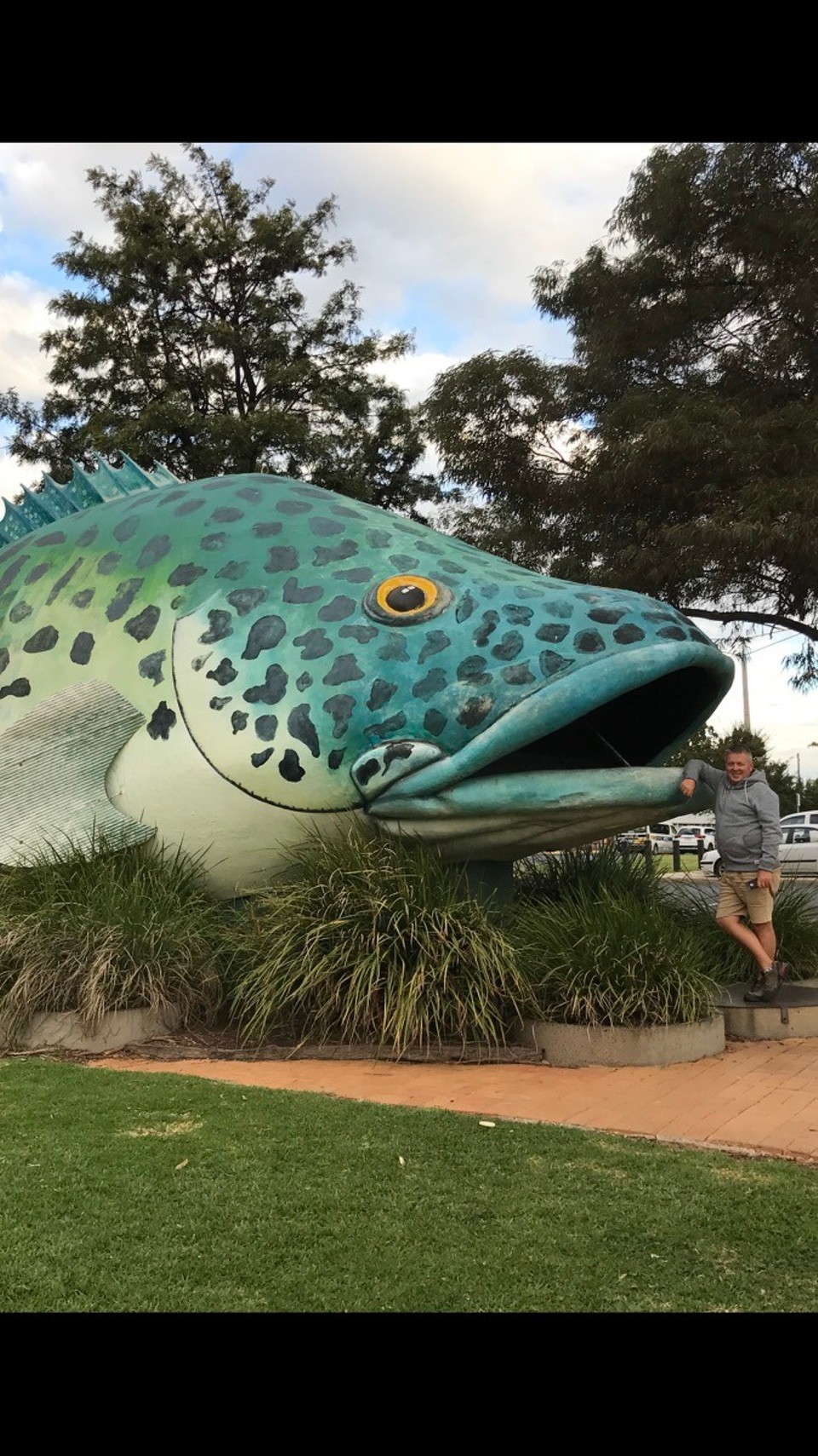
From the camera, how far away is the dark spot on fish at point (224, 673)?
6.63m

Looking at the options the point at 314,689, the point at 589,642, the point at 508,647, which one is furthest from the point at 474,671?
the point at 314,689

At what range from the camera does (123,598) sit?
23.5 ft

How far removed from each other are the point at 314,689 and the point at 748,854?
267cm

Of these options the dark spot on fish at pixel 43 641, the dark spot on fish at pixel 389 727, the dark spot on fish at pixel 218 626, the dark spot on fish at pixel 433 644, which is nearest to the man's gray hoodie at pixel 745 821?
the dark spot on fish at pixel 433 644

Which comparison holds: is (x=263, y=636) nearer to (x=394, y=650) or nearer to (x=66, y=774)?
(x=394, y=650)

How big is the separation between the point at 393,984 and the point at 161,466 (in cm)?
470

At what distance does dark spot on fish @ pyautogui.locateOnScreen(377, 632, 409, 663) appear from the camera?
6.46 meters

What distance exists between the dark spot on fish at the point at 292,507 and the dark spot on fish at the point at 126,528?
955 millimetres

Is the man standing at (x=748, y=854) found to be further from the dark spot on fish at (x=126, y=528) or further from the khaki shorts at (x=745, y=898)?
the dark spot on fish at (x=126, y=528)

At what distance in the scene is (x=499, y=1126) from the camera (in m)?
4.62

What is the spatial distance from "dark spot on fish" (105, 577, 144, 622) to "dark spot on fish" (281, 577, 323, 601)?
100 centimetres

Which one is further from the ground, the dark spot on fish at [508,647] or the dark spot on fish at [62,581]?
the dark spot on fish at [62,581]

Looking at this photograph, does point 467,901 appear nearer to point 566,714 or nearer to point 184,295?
point 566,714

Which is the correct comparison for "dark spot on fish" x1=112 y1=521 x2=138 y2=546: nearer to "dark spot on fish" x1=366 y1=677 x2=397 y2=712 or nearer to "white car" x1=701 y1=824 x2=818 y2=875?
"dark spot on fish" x1=366 y1=677 x2=397 y2=712
